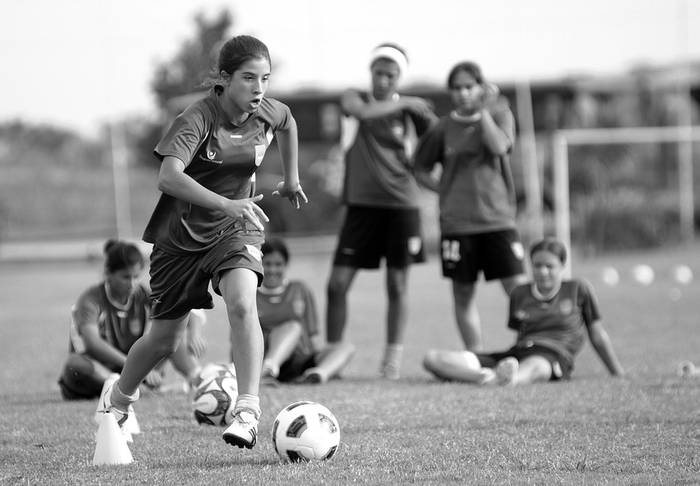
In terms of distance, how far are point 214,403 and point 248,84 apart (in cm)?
186

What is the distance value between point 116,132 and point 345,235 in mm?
15887

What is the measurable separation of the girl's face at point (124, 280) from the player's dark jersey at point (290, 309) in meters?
1.01

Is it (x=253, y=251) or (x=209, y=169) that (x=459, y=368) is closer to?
(x=253, y=251)

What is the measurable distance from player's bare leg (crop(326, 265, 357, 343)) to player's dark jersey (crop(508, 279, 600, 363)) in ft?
4.16

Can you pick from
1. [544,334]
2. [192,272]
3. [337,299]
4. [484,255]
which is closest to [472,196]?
[484,255]

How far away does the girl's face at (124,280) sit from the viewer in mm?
6785

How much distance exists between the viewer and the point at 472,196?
7.77 metres

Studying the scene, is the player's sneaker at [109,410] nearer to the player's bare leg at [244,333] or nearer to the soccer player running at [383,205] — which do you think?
the player's bare leg at [244,333]

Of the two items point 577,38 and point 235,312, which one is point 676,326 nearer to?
point 235,312

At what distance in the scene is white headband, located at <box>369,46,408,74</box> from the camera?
25.1 ft

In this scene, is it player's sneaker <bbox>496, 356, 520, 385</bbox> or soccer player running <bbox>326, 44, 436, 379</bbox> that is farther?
soccer player running <bbox>326, 44, 436, 379</bbox>

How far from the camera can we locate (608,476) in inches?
166

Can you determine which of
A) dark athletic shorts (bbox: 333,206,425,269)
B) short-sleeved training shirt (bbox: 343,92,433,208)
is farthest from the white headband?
dark athletic shorts (bbox: 333,206,425,269)

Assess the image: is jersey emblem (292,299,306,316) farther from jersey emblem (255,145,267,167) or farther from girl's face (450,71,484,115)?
jersey emblem (255,145,267,167)
